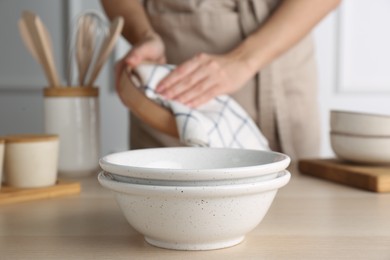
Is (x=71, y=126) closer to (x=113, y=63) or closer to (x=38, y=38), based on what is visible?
(x=38, y=38)

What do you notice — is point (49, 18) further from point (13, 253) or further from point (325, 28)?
point (13, 253)

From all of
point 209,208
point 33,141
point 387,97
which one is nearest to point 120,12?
point 33,141

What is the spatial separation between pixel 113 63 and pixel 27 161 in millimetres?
1055

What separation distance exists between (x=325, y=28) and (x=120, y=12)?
2.78ft

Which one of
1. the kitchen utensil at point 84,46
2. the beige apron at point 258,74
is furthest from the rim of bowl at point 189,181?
the beige apron at point 258,74

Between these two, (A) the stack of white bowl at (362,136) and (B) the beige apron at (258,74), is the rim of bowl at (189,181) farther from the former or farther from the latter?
(B) the beige apron at (258,74)

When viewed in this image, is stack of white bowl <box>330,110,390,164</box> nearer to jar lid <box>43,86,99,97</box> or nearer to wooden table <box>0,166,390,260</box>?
wooden table <box>0,166,390,260</box>

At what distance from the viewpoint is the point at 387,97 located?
A: 5.99 ft

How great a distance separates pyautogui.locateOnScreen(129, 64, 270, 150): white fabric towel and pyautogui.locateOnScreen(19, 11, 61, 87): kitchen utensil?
12cm

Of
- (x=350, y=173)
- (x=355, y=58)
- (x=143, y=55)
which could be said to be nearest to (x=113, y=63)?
(x=355, y=58)

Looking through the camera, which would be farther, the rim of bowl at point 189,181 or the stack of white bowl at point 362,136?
the stack of white bowl at point 362,136

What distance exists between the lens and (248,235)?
490mm

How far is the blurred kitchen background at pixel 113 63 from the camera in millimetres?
1717

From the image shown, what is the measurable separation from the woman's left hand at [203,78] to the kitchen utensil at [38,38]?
164 mm
